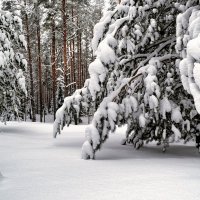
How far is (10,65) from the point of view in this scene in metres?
13.4

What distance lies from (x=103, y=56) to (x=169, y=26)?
8.18 feet

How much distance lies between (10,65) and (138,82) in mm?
6437

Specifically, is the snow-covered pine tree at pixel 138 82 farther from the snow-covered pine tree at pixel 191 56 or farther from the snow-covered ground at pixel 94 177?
the snow-covered pine tree at pixel 191 56

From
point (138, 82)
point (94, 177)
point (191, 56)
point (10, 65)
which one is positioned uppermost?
point (191, 56)

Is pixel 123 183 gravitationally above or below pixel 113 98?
below

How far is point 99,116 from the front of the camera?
764 cm

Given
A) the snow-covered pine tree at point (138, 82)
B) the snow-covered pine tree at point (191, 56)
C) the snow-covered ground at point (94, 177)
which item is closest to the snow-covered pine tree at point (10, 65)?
the snow-covered pine tree at point (138, 82)

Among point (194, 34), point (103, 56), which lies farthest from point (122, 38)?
point (194, 34)

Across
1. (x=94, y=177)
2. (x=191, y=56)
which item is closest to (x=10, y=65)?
(x=94, y=177)

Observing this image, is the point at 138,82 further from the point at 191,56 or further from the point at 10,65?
the point at 10,65

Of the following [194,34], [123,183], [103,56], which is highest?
[194,34]

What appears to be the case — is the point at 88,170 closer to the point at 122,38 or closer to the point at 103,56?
the point at 103,56

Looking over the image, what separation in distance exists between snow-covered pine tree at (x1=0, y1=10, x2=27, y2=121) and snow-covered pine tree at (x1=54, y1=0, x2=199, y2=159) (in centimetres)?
395

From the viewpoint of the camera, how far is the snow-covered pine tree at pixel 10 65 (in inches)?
486
